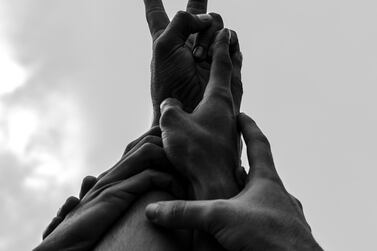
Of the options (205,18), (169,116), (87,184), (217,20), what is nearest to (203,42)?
(205,18)

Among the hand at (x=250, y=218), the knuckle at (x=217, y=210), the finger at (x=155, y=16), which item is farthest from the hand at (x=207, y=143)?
the finger at (x=155, y=16)

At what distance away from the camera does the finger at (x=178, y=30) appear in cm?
568

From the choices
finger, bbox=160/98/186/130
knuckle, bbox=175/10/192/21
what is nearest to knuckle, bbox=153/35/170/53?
knuckle, bbox=175/10/192/21

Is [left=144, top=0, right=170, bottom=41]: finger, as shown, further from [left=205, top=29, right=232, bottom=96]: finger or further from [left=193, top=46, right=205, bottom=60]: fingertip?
[left=205, top=29, right=232, bottom=96]: finger

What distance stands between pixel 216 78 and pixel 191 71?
2.15ft

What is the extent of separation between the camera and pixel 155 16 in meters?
6.82

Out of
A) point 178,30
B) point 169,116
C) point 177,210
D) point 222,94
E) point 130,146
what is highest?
point 178,30

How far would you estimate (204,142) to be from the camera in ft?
15.4

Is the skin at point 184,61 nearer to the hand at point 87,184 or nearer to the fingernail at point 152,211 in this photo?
the hand at point 87,184

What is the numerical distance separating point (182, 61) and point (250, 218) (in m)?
2.10

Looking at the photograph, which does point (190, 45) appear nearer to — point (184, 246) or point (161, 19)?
point (161, 19)

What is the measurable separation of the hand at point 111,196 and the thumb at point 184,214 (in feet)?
1.20

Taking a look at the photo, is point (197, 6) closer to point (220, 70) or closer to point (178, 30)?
point (178, 30)

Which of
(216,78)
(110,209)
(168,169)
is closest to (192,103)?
(216,78)
